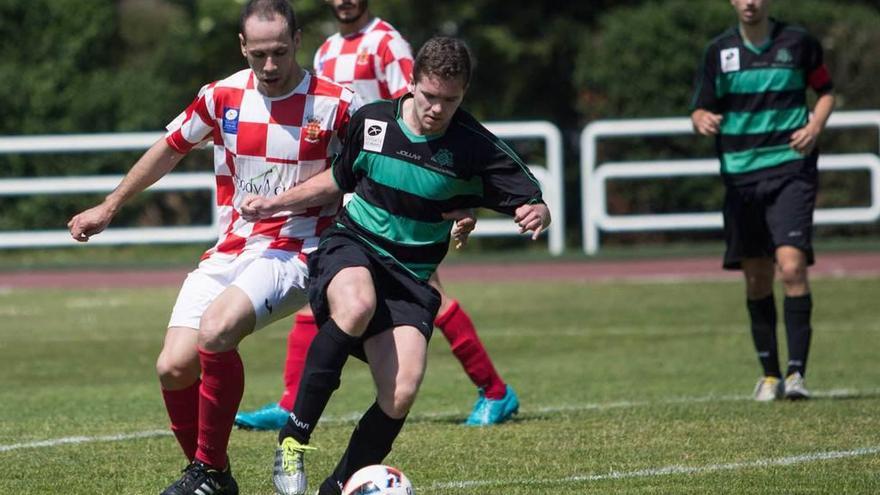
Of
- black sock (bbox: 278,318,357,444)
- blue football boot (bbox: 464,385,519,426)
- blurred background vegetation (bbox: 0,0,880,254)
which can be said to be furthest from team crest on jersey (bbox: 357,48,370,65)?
blurred background vegetation (bbox: 0,0,880,254)

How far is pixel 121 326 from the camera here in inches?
545

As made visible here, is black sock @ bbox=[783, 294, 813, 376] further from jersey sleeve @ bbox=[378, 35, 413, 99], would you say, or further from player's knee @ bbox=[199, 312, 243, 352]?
player's knee @ bbox=[199, 312, 243, 352]

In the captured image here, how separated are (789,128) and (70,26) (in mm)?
18127

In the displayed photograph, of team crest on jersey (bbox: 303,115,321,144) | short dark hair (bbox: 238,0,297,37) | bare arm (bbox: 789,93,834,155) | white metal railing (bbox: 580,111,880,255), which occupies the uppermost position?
short dark hair (bbox: 238,0,297,37)

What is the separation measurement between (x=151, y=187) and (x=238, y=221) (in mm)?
12590

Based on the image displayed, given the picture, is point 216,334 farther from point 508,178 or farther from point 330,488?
point 508,178

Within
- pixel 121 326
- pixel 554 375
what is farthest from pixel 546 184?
pixel 554 375

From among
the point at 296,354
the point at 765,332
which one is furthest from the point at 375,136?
the point at 765,332

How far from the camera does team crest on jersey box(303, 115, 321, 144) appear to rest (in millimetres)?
6336

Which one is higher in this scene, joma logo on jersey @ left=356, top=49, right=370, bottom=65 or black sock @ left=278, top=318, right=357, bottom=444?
joma logo on jersey @ left=356, top=49, right=370, bottom=65

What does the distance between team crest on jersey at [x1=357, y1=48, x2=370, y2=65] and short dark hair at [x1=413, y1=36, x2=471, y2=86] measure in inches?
96.6

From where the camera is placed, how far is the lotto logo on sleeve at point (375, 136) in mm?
6043

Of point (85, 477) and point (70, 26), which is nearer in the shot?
point (85, 477)

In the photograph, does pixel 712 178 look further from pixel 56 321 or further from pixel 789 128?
pixel 789 128
